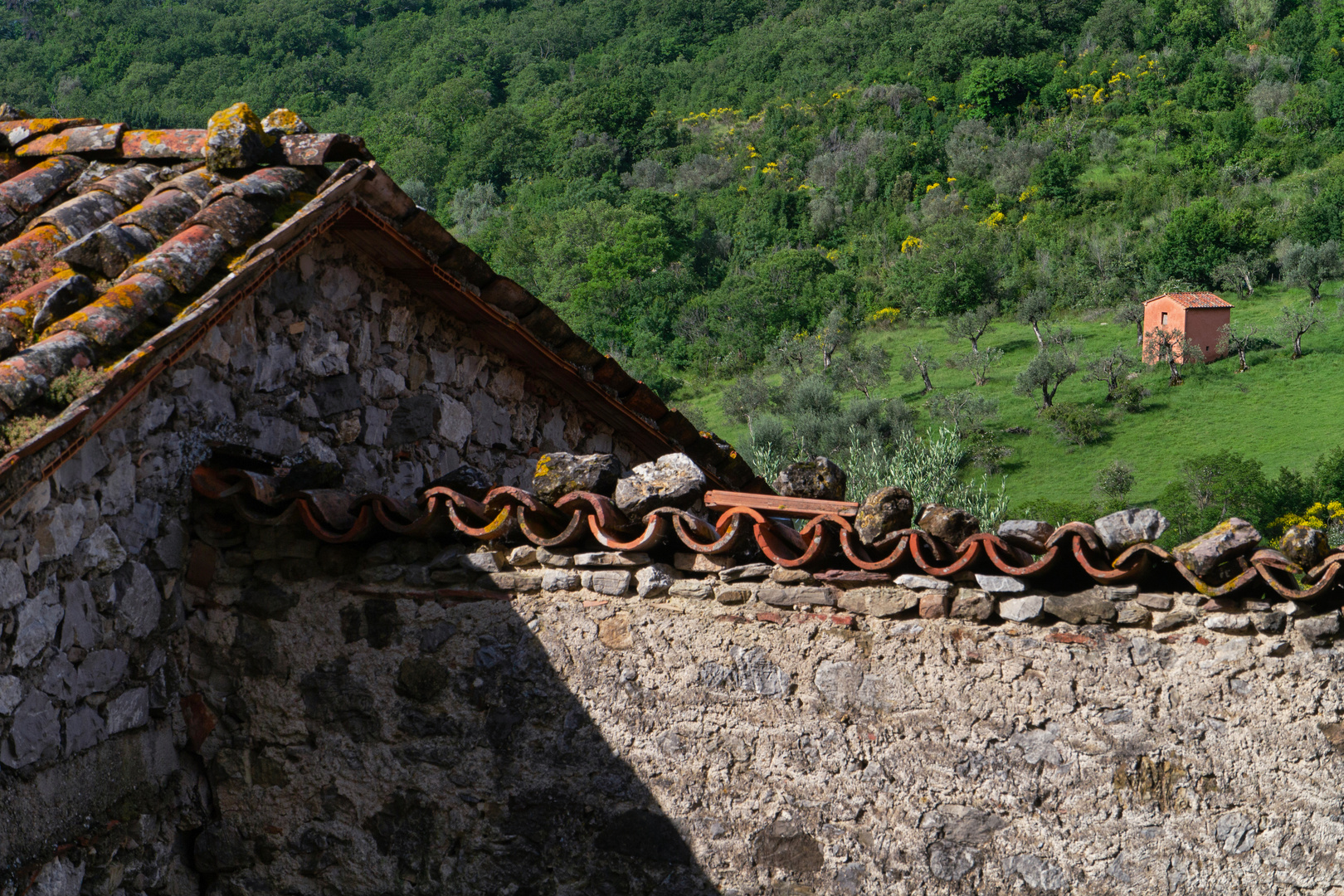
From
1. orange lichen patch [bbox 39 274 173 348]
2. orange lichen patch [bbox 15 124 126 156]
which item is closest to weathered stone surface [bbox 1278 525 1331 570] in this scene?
orange lichen patch [bbox 39 274 173 348]

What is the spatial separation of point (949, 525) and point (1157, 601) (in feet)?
1.84

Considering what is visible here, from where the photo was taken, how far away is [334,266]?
4059 millimetres

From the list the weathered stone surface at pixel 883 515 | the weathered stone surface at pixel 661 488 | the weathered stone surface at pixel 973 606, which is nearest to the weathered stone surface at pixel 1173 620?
the weathered stone surface at pixel 973 606

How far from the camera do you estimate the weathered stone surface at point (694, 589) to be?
321cm

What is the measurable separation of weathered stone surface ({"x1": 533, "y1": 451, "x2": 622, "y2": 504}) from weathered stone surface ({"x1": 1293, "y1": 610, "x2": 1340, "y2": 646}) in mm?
1935

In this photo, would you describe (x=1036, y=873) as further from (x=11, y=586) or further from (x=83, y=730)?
(x=11, y=586)

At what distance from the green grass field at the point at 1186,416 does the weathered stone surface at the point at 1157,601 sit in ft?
74.2

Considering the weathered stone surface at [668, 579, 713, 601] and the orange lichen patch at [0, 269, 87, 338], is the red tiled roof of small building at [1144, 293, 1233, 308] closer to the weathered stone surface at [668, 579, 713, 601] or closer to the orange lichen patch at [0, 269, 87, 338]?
the weathered stone surface at [668, 579, 713, 601]

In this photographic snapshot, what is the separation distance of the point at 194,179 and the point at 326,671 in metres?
1.84

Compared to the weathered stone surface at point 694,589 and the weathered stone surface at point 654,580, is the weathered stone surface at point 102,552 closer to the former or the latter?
the weathered stone surface at point 654,580

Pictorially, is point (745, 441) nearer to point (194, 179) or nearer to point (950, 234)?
point (950, 234)

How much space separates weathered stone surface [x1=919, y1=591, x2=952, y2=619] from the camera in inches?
117

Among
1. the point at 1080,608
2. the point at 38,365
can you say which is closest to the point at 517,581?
the point at 38,365

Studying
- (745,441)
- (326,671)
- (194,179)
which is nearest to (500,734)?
(326,671)
